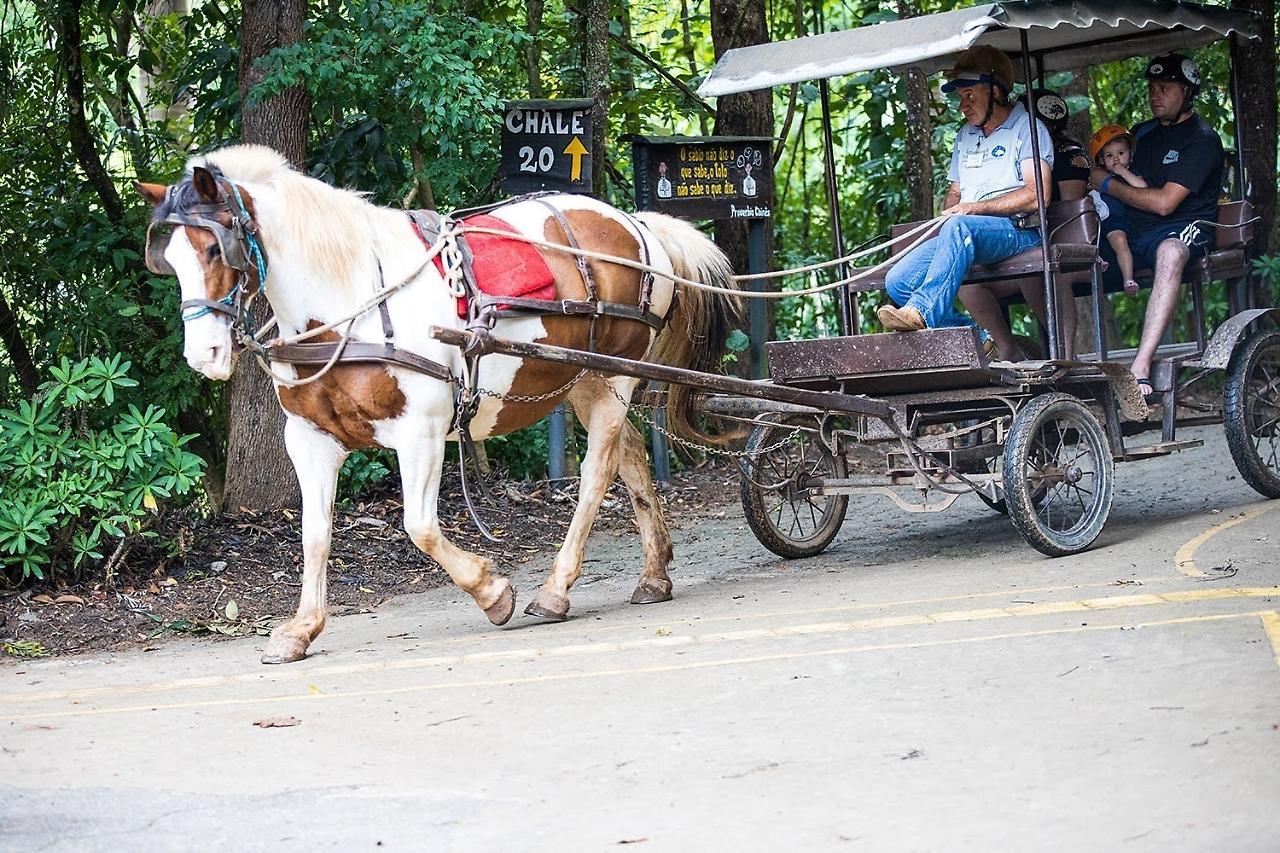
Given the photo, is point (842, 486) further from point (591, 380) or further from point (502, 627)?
point (502, 627)

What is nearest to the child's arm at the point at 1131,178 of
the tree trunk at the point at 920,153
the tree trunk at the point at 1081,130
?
the tree trunk at the point at 1081,130

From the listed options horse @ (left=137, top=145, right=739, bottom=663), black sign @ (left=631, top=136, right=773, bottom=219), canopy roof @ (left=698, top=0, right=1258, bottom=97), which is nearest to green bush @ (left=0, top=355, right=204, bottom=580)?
horse @ (left=137, top=145, right=739, bottom=663)

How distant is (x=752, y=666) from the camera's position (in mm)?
5738

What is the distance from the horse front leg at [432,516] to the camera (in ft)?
21.5

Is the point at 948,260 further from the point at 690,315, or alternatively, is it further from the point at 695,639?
the point at 695,639

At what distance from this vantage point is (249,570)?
841cm

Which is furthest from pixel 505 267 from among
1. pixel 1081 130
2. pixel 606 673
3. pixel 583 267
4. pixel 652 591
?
pixel 1081 130

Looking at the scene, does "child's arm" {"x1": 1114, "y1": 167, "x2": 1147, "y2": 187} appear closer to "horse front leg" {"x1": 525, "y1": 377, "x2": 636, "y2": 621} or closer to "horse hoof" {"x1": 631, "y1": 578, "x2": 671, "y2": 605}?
"horse front leg" {"x1": 525, "y1": 377, "x2": 636, "y2": 621}

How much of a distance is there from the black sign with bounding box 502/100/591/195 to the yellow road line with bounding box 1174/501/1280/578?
13.7 ft

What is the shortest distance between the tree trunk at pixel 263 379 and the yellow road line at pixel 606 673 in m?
3.57

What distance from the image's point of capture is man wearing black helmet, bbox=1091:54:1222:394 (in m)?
8.35

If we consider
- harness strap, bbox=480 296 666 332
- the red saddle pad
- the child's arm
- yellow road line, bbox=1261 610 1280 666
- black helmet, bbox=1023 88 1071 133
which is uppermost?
black helmet, bbox=1023 88 1071 133

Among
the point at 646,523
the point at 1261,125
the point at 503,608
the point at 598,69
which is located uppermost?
the point at 598,69

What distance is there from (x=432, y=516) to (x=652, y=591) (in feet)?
4.57
